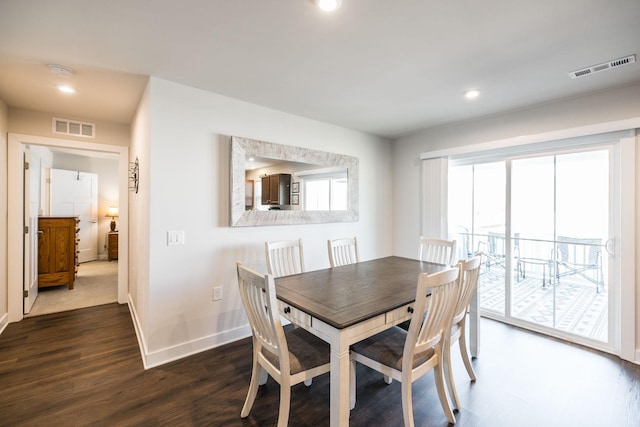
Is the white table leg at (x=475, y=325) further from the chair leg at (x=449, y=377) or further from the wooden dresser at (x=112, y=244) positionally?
the wooden dresser at (x=112, y=244)

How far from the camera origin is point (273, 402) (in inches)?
75.9

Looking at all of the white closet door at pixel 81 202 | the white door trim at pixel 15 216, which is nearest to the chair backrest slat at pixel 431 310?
the white door trim at pixel 15 216

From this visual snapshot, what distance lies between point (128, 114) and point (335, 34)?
2.84 metres

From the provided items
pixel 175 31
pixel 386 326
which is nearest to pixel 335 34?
pixel 175 31

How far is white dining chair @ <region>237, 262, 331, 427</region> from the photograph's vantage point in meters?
1.46

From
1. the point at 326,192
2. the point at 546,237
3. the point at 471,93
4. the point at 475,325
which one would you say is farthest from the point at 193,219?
the point at 546,237

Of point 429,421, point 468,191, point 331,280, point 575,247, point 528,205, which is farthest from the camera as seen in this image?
point 468,191

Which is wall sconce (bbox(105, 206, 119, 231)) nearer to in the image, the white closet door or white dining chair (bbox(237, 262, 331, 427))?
the white closet door

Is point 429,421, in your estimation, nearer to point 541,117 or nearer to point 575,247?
point 575,247

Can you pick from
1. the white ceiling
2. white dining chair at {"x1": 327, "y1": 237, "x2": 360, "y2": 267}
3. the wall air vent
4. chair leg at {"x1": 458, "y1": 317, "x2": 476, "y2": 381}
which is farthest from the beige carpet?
the wall air vent

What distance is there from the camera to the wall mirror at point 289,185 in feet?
9.21

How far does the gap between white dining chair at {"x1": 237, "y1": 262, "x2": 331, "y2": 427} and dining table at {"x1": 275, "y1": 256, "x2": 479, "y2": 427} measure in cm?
19

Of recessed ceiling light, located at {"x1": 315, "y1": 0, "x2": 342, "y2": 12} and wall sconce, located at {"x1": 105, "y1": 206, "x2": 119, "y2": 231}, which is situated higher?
recessed ceiling light, located at {"x1": 315, "y1": 0, "x2": 342, "y2": 12}

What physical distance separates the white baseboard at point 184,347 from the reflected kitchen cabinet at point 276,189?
1369 mm
